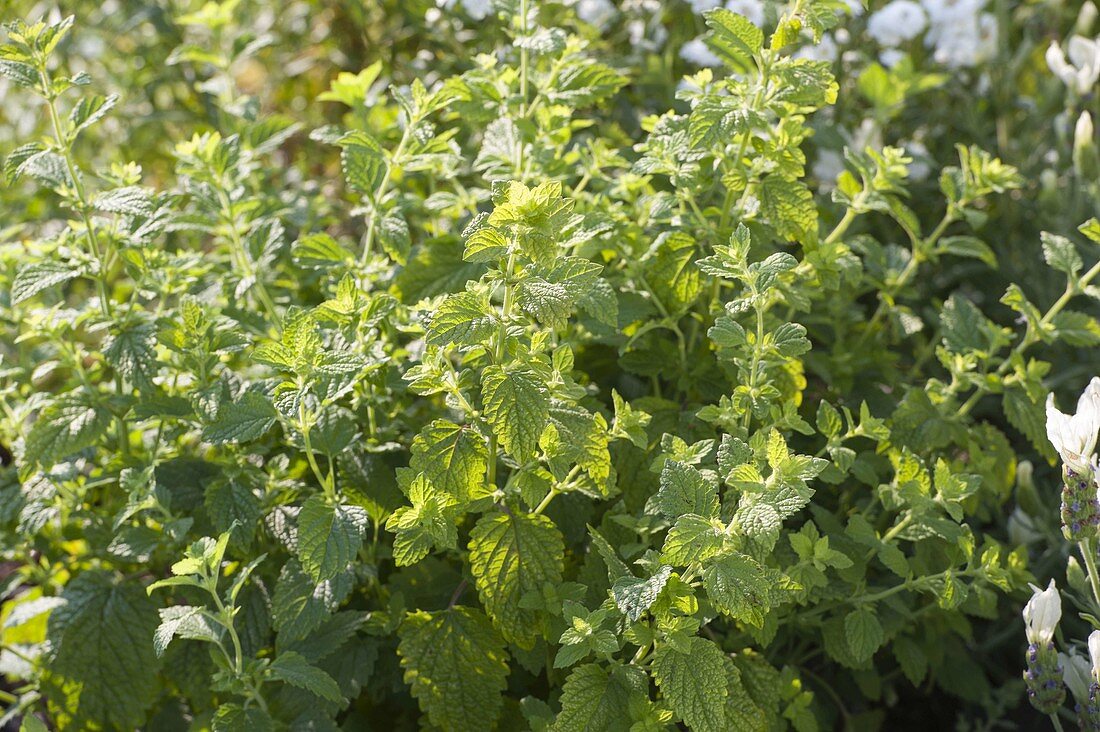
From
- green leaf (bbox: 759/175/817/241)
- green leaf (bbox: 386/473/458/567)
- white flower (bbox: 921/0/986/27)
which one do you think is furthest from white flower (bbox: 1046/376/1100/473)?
white flower (bbox: 921/0/986/27)

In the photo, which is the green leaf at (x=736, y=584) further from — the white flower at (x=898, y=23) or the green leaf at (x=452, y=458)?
the white flower at (x=898, y=23)

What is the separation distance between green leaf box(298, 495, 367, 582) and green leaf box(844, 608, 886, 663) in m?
0.68

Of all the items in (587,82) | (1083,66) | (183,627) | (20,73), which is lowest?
(1083,66)

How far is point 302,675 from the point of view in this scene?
1350 mm

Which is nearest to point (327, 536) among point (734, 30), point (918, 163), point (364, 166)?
point (364, 166)

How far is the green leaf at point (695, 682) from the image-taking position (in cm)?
125

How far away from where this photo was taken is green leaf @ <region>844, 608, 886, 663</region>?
4.78 feet

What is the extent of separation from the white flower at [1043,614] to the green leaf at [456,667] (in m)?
0.70

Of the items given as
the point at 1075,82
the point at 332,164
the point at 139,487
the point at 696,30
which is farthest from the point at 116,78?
the point at 1075,82

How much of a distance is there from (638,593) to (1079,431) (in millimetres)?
607

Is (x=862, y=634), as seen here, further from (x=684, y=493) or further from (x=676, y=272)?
(x=676, y=272)

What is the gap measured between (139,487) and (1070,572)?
1298 millimetres

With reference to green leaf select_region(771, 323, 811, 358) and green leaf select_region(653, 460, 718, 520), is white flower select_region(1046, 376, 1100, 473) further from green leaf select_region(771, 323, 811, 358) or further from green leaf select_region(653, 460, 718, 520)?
green leaf select_region(653, 460, 718, 520)

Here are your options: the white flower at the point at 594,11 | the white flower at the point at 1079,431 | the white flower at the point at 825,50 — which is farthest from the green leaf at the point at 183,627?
the white flower at the point at 825,50
